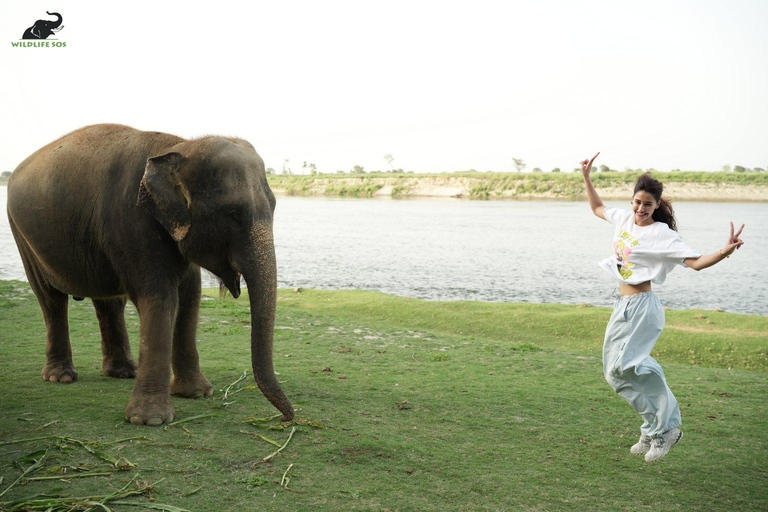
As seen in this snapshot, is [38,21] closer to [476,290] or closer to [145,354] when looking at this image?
[145,354]

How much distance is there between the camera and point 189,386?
22.2 ft

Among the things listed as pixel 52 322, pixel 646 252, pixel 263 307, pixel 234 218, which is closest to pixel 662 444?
pixel 646 252

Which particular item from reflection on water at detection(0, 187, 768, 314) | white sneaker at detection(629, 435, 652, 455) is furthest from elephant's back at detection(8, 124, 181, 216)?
reflection on water at detection(0, 187, 768, 314)

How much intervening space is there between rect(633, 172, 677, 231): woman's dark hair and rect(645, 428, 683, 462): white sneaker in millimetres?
1702

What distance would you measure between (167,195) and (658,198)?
412 cm

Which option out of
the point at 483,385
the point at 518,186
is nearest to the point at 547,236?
the point at 483,385

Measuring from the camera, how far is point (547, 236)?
50500 mm

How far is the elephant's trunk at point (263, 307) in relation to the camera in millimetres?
5527

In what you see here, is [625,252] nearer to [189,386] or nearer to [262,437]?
[262,437]

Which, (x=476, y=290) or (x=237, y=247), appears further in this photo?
(x=476, y=290)

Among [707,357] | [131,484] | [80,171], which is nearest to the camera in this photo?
[131,484]

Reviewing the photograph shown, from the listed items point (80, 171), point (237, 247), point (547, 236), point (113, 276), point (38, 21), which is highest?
point (38, 21)

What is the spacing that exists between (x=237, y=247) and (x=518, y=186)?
356 feet

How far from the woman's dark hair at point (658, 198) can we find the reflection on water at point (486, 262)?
51.0 ft
